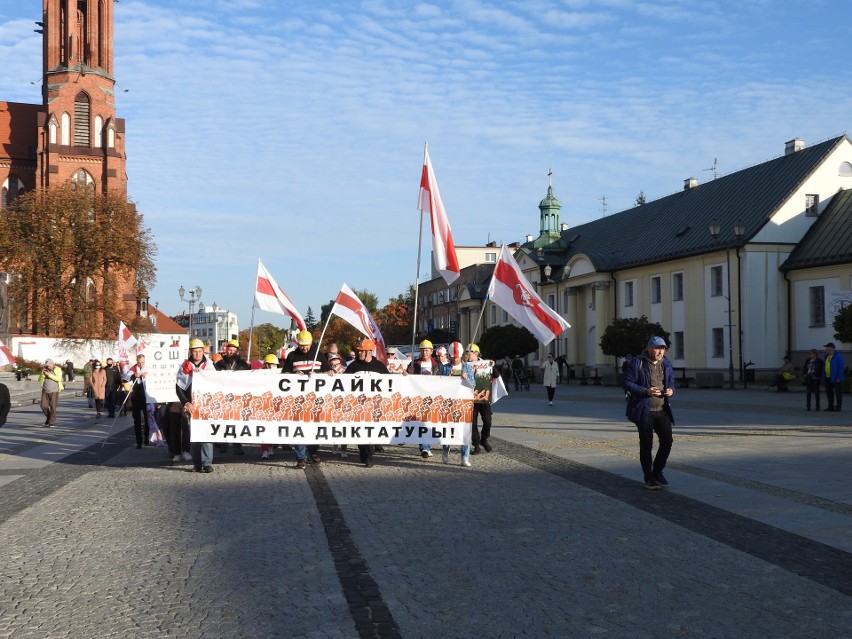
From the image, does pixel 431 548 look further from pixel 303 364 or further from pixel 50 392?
pixel 50 392

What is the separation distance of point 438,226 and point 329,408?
5354 millimetres

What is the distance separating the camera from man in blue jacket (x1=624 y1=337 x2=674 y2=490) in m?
11.4

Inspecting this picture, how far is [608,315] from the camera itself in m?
67.2

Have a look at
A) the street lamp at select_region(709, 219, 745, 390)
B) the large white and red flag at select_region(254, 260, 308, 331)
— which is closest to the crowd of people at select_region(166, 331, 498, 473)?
the large white and red flag at select_region(254, 260, 308, 331)

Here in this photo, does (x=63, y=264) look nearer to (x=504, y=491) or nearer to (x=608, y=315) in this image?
(x=608, y=315)

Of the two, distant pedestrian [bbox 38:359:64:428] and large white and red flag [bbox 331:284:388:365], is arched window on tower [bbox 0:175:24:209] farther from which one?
large white and red flag [bbox 331:284:388:365]

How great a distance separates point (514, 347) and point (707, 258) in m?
17.8

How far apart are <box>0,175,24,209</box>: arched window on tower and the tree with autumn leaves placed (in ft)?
32.2

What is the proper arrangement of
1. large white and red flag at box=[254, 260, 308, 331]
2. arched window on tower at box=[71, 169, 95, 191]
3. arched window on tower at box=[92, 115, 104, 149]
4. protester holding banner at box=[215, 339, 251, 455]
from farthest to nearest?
arched window on tower at box=[92, 115, 104, 149] < arched window on tower at box=[71, 169, 95, 191] < large white and red flag at box=[254, 260, 308, 331] < protester holding banner at box=[215, 339, 251, 455]

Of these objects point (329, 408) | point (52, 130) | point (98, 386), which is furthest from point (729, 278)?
point (52, 130)

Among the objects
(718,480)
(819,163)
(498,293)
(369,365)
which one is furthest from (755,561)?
(819,163)

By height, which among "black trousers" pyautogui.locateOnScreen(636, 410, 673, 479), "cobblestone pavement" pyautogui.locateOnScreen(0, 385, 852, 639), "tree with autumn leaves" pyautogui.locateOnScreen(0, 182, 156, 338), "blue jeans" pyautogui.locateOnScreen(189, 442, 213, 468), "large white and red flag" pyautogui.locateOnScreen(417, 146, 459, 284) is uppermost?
"tree with autumn leaves" pyautogui.locateOnScreen(0, 182, 156, 338)

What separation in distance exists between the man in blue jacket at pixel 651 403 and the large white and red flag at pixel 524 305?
5661 mm

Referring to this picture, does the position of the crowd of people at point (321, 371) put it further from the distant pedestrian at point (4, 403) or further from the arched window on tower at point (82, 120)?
the arched window on tower at point (82, 120)
